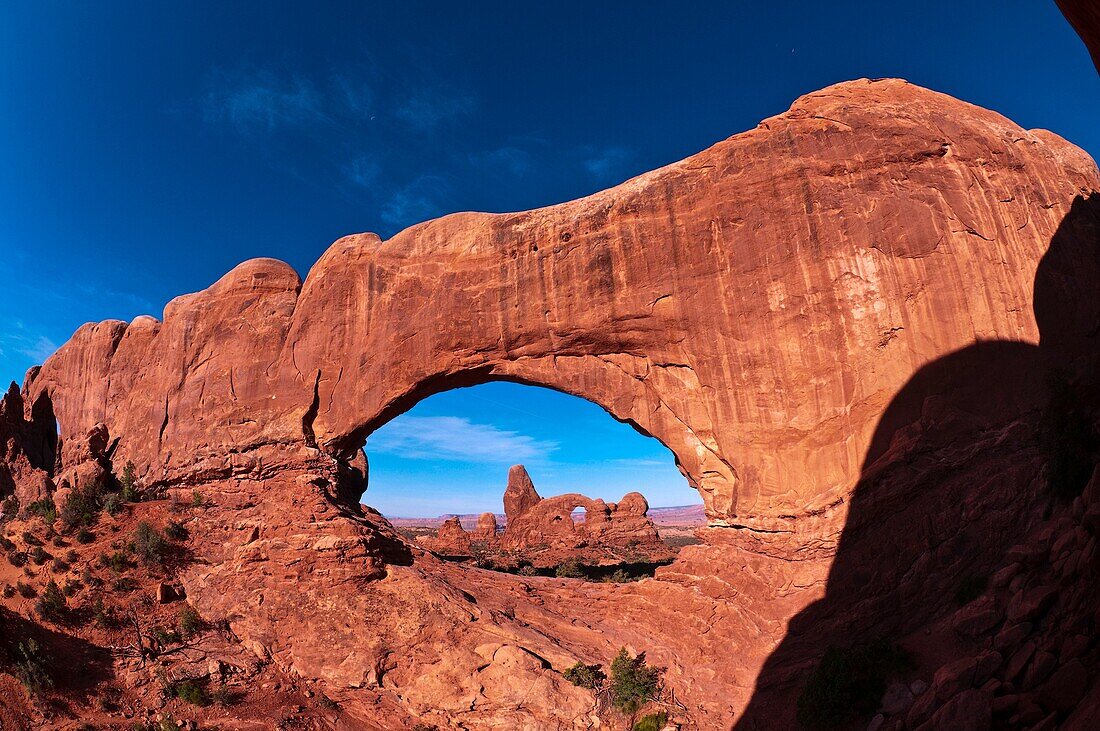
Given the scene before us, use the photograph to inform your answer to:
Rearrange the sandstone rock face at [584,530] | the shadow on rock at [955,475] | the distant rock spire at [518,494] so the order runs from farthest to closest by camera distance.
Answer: the distant rock spire at [518,494], the sandstone rock face at [584,530], the shadow on rock at [955,475]

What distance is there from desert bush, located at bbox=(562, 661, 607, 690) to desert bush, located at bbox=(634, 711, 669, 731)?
145cm

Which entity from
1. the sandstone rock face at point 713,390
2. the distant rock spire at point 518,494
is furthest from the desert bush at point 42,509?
→ the distant rock spire at point 518,494

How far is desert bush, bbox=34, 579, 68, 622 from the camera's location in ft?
57.2

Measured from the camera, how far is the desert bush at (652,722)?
1576 centimetres

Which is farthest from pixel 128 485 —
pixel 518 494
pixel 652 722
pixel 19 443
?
pixel 518 494

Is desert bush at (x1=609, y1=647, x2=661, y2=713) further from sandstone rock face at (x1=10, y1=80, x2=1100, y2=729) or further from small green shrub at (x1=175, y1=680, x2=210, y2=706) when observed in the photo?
small green shrub at (x1=175, y1=680, x2=210, y2=706)

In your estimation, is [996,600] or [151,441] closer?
[996,600]

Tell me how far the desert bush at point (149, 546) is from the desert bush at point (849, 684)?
20816 mm

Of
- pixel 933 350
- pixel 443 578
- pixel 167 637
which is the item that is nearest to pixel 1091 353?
pixel 933 350

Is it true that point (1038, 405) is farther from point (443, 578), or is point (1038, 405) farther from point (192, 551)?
point (192, 551)

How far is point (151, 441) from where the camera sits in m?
24.8

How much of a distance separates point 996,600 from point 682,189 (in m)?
14.9

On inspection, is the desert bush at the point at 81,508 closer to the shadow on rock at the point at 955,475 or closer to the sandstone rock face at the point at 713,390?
the sandstone rock face at the point at 713,390

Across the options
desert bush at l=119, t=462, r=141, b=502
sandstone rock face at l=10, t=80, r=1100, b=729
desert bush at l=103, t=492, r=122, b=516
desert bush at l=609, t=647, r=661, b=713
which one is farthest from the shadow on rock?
desert bush at l=119, t=462, r=141, b=502
